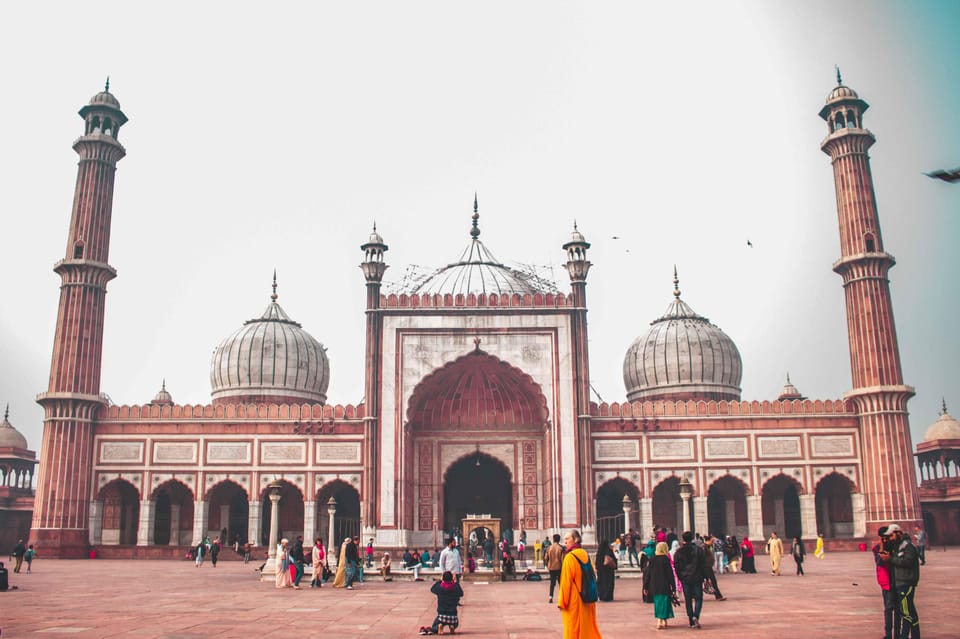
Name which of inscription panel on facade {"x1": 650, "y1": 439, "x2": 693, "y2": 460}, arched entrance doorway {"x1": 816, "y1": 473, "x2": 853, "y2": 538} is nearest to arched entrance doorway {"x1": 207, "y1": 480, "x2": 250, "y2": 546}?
inscription panel on facade {"x1": 650, "y1": 439, "x2": 693, "y2": 460}

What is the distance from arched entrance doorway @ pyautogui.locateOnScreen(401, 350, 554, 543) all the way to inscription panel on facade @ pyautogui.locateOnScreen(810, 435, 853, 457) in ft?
29.1

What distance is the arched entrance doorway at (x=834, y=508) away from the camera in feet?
103

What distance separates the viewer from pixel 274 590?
53.6ft

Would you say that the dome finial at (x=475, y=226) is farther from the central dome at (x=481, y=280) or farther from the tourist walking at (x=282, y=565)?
the tourist walking at (x=282, y=565)

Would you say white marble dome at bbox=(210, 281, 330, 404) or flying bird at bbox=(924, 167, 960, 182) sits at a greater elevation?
white marble dome at bbox=(210, 281, 330, 404)

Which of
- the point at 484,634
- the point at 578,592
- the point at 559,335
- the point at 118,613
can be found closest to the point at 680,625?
the point at 484,634

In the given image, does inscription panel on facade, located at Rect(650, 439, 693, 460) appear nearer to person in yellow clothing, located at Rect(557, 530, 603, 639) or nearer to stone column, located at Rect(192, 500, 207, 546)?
stone column, located at Rect(192, 500, 207, 546)

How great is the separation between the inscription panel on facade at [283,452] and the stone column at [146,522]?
3.90 m

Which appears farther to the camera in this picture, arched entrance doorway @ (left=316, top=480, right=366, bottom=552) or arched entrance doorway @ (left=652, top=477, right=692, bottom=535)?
arched entrance doorway @ (left=652, top=477, right=692, bottom=535)

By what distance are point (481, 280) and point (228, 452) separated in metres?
11.0

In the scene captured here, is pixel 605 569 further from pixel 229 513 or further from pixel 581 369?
pixel 229 513

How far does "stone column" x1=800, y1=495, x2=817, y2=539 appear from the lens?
96.9 feet

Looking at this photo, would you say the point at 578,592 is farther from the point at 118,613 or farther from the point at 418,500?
the point at 418,500

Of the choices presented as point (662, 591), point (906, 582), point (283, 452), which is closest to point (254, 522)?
point (283, 452)
